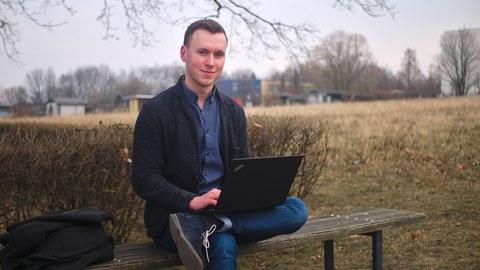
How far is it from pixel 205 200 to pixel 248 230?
323mm

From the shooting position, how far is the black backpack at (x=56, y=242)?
2.57 metres

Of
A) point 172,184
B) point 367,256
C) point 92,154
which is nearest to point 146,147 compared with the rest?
point 172,184

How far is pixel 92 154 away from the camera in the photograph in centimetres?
458

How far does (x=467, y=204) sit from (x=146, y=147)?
5.30 meters

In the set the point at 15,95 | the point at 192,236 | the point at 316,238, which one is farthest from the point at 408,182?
the point at 15,95

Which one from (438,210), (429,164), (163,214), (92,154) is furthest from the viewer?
(429,164)

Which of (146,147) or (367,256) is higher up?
(146,147)

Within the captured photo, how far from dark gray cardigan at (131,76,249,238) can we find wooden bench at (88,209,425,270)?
0.55 feet

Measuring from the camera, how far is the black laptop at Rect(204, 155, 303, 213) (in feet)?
9.19

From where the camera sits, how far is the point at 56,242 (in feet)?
8.63

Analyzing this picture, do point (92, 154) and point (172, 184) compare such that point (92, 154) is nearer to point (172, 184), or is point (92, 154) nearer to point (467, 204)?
point (172, 184)

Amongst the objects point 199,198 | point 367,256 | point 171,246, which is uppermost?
point 199,198

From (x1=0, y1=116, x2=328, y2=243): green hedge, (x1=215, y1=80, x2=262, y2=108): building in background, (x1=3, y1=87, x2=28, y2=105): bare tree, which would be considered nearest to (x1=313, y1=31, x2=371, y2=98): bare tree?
(x1=215, y1=80, x2=262, y2=108): building in background

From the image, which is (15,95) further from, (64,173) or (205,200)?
(205,200)
